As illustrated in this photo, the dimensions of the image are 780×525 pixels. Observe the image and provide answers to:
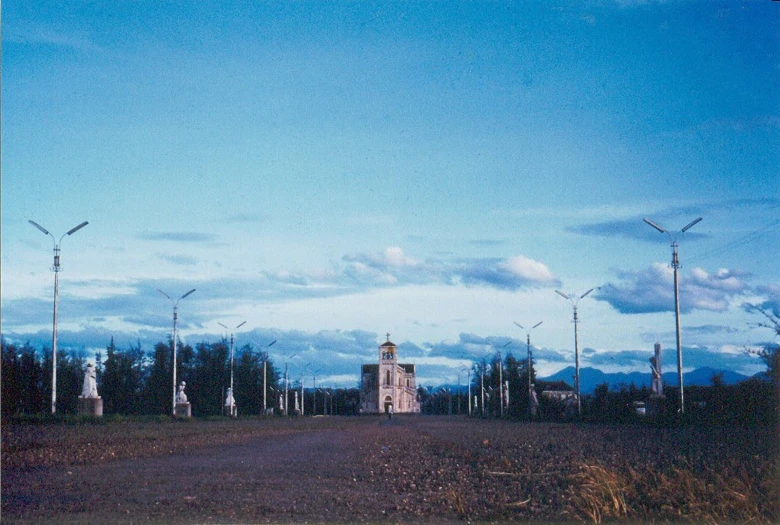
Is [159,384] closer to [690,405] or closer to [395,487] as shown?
[690,405]

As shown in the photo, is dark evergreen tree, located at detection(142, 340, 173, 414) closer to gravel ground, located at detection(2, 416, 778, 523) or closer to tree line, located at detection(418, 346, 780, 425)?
tree line, located at detection(418, 346, 780, 425)

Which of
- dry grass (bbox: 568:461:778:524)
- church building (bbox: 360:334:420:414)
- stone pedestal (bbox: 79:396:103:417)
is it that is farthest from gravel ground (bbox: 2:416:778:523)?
church building (bbox: 360:334:420:414)

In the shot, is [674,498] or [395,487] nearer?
[674,498]

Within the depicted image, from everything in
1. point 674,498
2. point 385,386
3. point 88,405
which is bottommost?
point 385,386

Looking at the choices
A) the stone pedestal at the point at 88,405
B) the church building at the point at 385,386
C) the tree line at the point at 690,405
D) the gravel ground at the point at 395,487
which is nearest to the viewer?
the gravel ground at the point at 395,487

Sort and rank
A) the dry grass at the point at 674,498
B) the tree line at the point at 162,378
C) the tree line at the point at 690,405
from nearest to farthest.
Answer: the dry grass at the point at 674,498
the tree line at the point at 690,405
the tree line at the point at 162,378

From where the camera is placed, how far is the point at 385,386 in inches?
5994

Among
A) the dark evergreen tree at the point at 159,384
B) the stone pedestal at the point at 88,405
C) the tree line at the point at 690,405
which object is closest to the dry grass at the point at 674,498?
the tree line at the point at 690,405

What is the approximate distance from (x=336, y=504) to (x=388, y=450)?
12.3 metres

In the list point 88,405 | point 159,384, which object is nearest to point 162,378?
point 159,384

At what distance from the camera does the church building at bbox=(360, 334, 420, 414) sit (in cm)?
15175

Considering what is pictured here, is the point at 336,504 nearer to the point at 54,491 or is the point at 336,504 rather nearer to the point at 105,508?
the point at 105,508

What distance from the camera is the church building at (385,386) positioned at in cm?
15175

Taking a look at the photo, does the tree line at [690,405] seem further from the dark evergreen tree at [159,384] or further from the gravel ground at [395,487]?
the dark evergreen tree at [159,384]
